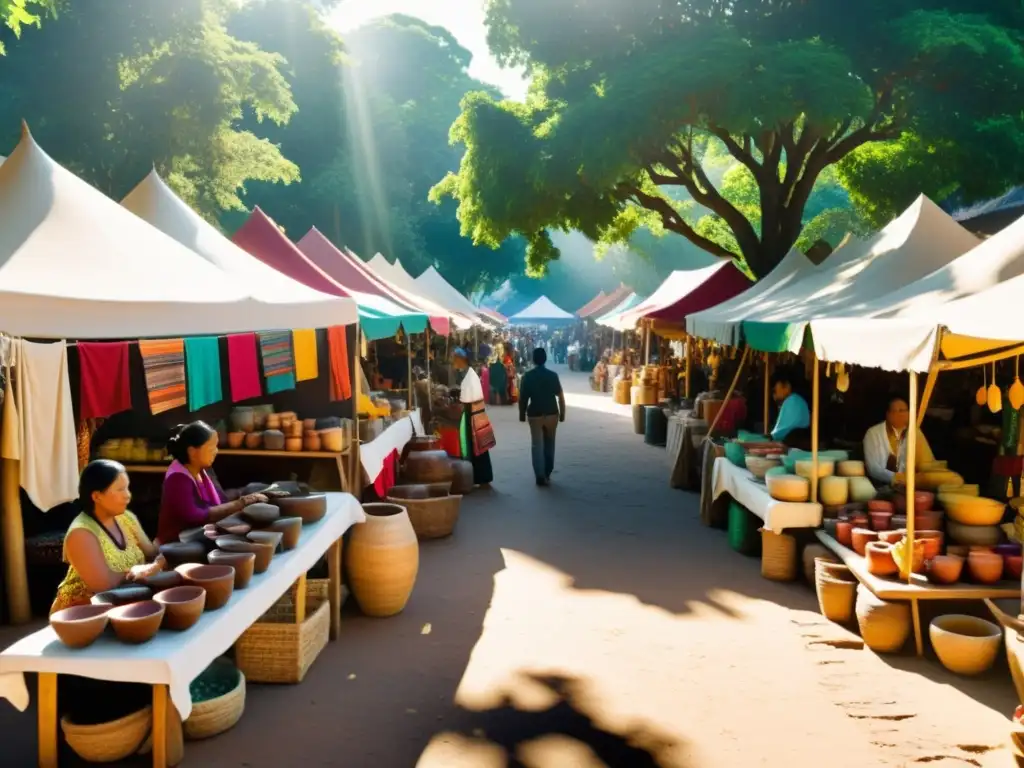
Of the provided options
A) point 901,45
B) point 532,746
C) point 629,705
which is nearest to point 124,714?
point 532,746

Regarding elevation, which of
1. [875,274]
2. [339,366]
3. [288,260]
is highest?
[288,260]

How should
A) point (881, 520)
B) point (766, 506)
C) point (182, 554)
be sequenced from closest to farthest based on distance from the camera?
point (182, 554), point (881, 520), point (766, 506)

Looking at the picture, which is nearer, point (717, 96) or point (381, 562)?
point (381, 562)

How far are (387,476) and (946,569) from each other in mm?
5027

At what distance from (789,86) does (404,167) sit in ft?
68.6

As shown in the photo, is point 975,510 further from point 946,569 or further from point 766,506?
point 766,506

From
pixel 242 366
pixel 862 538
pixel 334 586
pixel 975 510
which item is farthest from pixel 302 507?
pixel 975 510

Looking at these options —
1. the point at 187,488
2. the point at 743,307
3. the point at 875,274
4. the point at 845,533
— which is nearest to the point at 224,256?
the point at 187,488

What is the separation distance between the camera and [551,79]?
13.7 metres

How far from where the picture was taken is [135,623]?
305 centimetres

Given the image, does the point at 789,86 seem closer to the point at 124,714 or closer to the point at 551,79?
the point at 551,79

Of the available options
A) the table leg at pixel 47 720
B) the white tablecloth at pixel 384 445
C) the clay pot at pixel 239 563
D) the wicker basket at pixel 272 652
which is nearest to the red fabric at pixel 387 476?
the white tablecloth at pixel 384 445

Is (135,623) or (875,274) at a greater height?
(875,274)

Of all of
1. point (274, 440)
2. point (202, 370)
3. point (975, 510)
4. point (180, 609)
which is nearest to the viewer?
point (180, 609)
